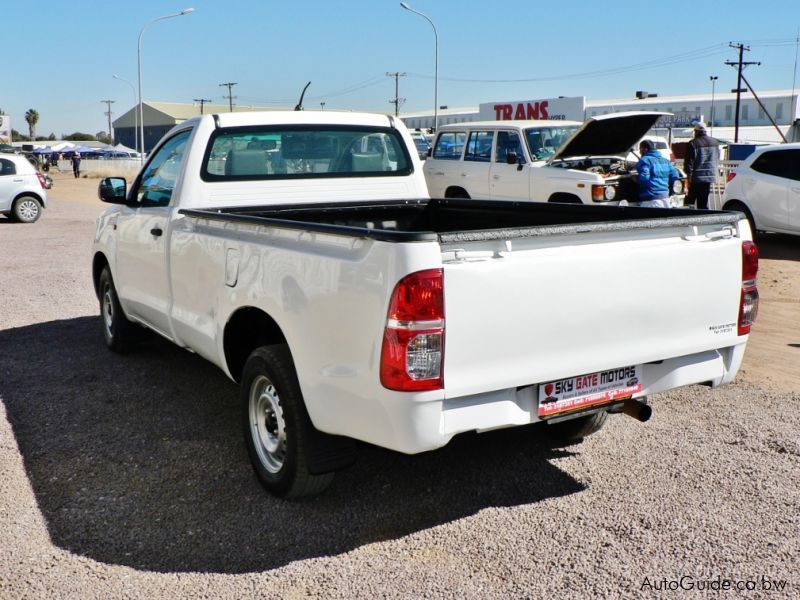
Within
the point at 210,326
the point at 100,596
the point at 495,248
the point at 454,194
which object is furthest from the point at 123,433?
the point at 454,194

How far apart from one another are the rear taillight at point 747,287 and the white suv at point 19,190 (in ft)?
65.0

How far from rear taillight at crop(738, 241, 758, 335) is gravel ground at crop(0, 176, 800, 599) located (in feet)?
2.80

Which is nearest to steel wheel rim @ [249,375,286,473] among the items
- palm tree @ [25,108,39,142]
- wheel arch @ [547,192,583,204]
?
wheel arch @ [547,192,583,204]

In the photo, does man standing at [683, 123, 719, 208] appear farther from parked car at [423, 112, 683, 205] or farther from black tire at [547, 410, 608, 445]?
black tire at [547, 410, 608, 445]

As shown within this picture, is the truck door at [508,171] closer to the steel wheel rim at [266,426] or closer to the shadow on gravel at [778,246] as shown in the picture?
the shadow on gravel at [778,246]

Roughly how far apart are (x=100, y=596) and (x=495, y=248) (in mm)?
2027

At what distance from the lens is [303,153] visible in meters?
5.79

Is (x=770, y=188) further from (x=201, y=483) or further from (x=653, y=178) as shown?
(x=201, y=483)

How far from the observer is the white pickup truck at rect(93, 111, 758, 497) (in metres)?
3.27

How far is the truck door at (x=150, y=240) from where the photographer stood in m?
5.43

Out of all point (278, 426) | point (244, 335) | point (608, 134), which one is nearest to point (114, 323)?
point (244, 335)

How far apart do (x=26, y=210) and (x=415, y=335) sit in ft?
66.1

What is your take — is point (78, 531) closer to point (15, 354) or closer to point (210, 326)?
point (210, 326)

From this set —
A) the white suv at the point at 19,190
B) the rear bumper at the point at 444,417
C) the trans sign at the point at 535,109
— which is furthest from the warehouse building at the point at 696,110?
the rear bumper at the point at 444,417
